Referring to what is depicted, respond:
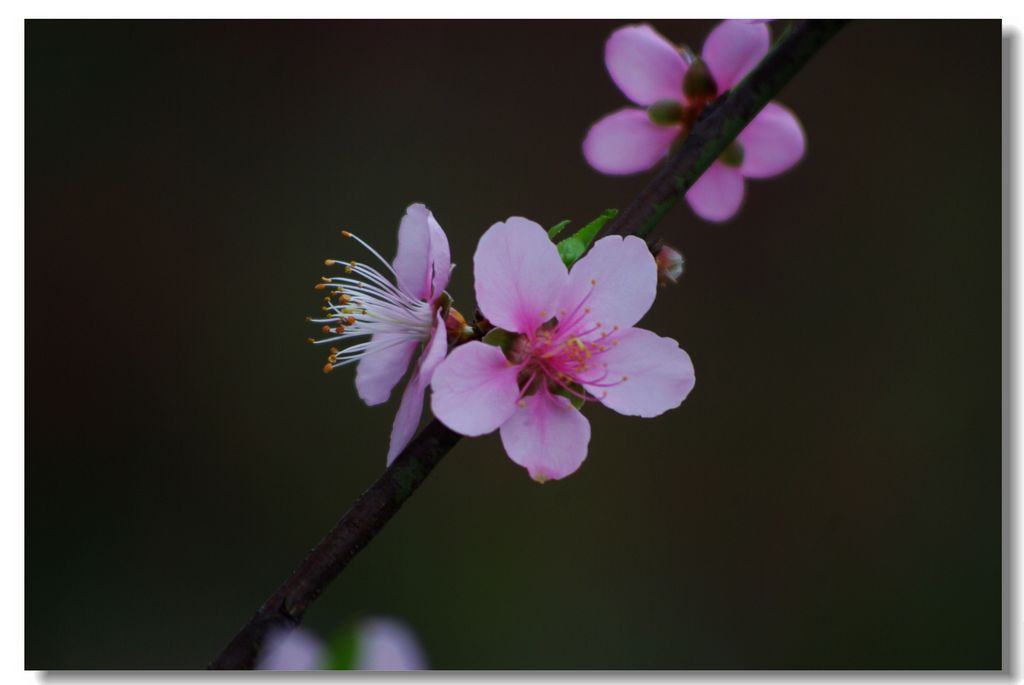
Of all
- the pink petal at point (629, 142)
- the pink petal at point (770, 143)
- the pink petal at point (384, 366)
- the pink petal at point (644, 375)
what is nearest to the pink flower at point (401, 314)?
the pink petal at point (384, 366)

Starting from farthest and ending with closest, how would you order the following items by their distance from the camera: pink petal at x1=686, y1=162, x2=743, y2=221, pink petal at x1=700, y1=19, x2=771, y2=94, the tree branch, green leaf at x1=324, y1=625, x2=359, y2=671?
1. pink petal at x1=686, y1=162, x2=743, y2=221
2. pink petal at x1=700, y1=19, x2=771, y2=94
3. the tree branch
4. green leaf at x1=324, y1=625, x2=359, y2=671

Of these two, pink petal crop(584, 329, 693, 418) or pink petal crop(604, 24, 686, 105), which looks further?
pink petal crop(604, 24, 686, 105)

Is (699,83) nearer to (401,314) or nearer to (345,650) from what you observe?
(401,314)

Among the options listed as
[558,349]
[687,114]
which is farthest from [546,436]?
[687,114]

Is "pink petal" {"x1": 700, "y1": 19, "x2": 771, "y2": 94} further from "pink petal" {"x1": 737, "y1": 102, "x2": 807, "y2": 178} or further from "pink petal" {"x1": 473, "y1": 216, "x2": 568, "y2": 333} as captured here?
"pink petal" {"x1": 473, "y1": 216, "x2": 568, "y2": 333}

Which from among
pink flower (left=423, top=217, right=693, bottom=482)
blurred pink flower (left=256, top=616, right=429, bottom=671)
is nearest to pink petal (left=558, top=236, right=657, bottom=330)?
pink flower (left=423, top=217, right=693, bottom=482)
